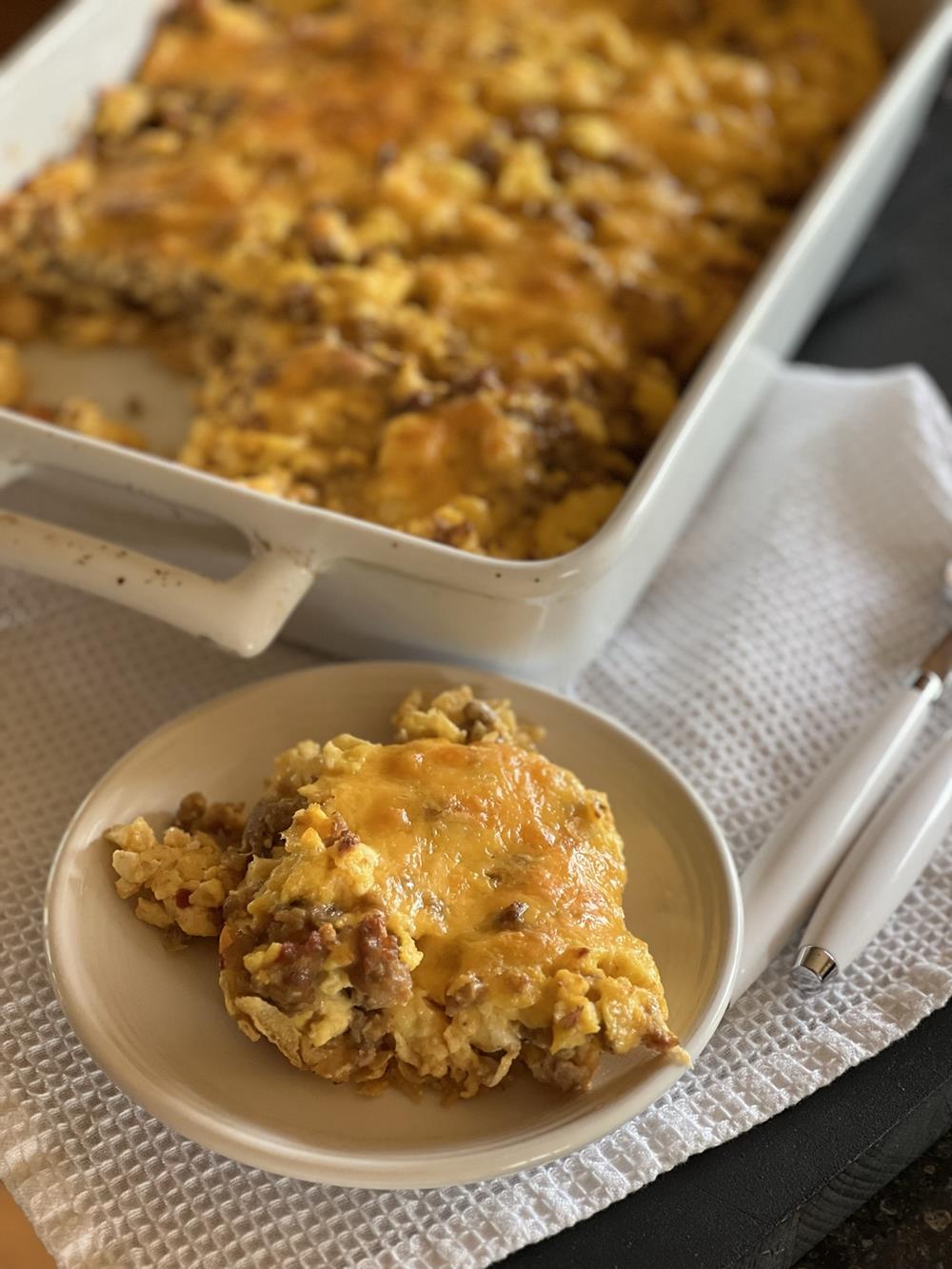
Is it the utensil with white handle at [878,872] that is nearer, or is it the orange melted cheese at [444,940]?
the orange melted cheese at [444,940]

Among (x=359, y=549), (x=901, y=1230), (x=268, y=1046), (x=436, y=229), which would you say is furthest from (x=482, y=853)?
(x=436, y=229)

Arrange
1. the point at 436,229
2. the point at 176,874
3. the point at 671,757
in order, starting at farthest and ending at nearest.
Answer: the point at 436,229, the point at 671,757, the point at 176,874

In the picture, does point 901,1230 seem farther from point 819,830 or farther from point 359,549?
point 359,549

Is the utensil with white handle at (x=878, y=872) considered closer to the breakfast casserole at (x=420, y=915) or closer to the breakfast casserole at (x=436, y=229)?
the breakfast casserole at (x=420, y=915)

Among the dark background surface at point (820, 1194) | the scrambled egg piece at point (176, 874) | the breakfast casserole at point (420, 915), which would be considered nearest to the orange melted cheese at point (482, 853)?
the breakfast casserole at point (420, 915)

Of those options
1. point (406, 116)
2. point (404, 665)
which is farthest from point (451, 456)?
point (406, 116)

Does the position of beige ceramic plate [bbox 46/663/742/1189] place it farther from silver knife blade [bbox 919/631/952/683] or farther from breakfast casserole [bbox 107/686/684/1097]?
silver knife blade [bbox 919/631/952/683]

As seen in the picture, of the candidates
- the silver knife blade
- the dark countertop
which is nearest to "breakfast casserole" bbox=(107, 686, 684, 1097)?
the dark countertop
